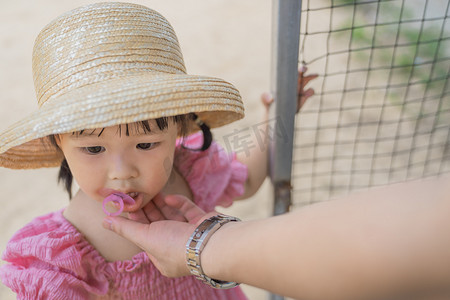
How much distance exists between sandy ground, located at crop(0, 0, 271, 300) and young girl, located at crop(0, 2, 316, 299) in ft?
3.38

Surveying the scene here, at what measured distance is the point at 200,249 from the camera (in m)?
0.79

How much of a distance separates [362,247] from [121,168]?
0.50m

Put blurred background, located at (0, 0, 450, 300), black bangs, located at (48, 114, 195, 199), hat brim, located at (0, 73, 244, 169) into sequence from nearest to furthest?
hat brim, located at (0, 73, 244, 169)
black bangs, located at (48, 114, 195, 199)
blurred background, located at (0, 0, 450, 300)

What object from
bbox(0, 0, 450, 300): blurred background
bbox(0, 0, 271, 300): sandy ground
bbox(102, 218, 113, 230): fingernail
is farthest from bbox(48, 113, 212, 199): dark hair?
bbox(0, 0, 271, 300): sandy ground

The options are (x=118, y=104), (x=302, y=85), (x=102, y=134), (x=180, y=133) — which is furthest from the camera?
(x=302, y=85)

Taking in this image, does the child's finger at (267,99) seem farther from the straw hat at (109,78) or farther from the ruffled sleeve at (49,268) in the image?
the ruffled sleeve at (49,268)

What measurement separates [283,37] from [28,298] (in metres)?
0.79

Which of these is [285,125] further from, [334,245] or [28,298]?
[28,298]

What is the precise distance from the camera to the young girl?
0.74m

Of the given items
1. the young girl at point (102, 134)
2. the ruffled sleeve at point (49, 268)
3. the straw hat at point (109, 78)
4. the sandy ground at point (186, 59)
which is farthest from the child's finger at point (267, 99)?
the sandy ground at point (186, 59)

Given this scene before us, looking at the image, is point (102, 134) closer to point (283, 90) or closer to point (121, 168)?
point (121, 168)

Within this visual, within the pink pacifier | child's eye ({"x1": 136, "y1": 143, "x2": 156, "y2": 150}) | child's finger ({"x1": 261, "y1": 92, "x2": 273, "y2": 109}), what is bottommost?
the pink pacifier

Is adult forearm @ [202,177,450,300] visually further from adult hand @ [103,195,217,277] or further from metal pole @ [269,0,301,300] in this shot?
metal pole @ [269,0,301,300]

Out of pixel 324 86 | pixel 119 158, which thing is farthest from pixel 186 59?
pixel 119 158
